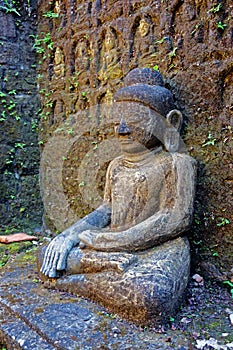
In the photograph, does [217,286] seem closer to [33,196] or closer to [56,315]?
[56,315]

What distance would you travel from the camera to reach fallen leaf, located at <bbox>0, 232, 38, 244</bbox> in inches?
131

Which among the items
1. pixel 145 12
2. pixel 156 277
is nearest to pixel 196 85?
pixel 145 12

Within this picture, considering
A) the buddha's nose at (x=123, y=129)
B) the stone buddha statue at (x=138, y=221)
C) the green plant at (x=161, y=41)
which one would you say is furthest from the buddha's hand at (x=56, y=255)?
the green plant at (x=161, y=41)

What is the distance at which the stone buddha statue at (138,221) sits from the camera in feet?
6.21

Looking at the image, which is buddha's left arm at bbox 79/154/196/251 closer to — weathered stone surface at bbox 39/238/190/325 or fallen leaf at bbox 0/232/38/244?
weathered stone surface at bbox 39/238/190/325

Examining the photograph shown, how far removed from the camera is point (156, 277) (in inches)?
69.9

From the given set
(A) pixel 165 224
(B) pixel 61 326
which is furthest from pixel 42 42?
(B) pixel 61 326

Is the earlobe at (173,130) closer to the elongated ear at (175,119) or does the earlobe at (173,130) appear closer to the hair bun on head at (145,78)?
the elongated ear at (175,119)

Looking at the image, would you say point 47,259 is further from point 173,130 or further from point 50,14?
point 50,14

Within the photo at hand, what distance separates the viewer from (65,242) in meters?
2.29

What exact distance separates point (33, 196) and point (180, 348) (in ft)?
8.83

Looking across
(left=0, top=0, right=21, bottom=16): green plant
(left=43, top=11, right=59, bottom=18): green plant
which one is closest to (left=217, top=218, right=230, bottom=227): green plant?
(left=43, top=11, right=59, bottom=18): green plant

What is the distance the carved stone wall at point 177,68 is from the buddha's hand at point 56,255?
3.13ft

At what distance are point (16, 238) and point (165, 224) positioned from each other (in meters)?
1.92
